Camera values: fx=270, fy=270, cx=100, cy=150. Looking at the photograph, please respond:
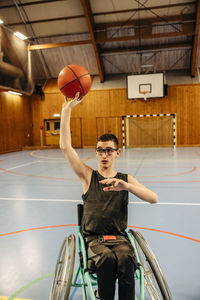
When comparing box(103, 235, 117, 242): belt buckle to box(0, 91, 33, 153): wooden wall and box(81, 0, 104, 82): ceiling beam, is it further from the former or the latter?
box(0, 91, 33, 153): wooden wall

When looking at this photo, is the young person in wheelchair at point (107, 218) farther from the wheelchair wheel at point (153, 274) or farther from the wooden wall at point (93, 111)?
the wooden wall at point (93, 111)

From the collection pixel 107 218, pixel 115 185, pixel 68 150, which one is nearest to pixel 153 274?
pixel 107 218

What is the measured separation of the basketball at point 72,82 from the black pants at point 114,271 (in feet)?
6.02

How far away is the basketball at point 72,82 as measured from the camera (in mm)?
3123

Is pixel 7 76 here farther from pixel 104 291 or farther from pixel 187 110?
pixel 104 291

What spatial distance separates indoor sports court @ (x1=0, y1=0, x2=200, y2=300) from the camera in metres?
4.01

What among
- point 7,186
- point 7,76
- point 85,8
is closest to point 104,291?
point 7,186

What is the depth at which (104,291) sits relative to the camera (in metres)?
1.70

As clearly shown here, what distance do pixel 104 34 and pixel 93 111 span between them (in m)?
5.05

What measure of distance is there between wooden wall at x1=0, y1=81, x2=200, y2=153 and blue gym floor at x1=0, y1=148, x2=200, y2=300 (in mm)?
10650

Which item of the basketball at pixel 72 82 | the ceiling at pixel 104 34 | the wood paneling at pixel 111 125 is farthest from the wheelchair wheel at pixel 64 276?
the wood paneling at pixel 111 125

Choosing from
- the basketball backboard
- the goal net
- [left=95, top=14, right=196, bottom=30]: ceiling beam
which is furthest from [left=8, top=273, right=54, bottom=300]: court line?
the goal net

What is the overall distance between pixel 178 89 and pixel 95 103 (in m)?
5.53

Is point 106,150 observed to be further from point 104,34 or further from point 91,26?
point 104,34
